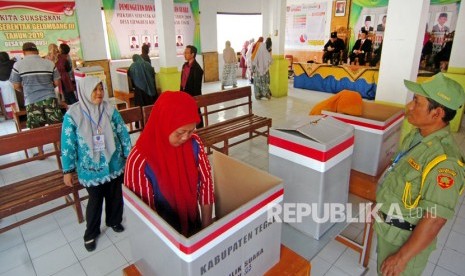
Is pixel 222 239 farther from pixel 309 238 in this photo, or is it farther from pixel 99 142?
pixel 99 142

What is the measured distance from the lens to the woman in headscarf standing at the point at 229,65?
895 cm

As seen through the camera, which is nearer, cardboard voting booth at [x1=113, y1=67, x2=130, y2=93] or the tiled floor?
the tiled floor

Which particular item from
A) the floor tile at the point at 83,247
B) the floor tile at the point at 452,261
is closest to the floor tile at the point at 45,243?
the floor tile at the point at 83,247

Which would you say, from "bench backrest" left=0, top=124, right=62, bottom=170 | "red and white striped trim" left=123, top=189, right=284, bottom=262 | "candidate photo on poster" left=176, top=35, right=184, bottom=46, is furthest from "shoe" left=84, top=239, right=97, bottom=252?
"candidate photo on poster" left=176, top=35, right=184, bottom=46

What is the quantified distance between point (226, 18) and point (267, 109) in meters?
5.69

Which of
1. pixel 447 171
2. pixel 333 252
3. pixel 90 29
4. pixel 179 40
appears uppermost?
pixel 90 29

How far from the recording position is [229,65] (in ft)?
29.5

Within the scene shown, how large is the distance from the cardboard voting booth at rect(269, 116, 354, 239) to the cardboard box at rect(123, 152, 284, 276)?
0.84 ft

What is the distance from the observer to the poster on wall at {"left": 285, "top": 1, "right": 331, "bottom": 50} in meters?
11.0

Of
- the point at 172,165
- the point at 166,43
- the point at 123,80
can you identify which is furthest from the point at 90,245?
the point at 166,43

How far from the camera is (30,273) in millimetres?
2250

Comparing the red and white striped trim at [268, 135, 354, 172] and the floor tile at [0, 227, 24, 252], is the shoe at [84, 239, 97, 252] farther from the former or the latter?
the red and white striped trim at [268, 135, 354, 172]

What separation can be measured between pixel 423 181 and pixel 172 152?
3.51ft

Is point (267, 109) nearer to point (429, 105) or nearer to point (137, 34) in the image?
point (137, 34)
